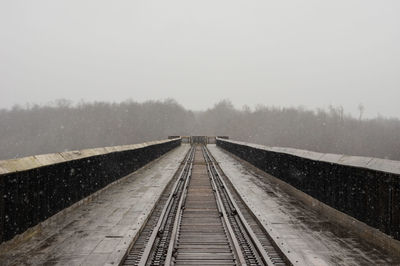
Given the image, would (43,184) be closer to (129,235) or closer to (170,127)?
(129,235)

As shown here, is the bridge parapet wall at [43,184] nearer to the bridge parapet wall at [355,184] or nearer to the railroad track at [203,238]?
the railroad track at [203,238]

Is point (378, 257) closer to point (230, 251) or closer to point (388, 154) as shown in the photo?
point (230, 251)

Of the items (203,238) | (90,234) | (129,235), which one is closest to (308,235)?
(203,238)

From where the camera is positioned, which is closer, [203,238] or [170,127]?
[203,238]

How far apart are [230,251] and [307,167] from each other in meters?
4.60

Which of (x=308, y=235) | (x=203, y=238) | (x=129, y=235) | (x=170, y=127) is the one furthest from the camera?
(x=170, y=127)

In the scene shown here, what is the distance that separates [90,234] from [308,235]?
4.41 meters

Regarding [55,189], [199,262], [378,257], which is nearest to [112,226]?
[55,189]

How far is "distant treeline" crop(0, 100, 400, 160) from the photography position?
135625mm

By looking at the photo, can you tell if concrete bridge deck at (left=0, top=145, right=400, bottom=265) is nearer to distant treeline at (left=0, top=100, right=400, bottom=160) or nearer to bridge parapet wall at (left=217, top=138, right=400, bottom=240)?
bridge parapet wall at (left=217, top=138, right=400, bottom=240)

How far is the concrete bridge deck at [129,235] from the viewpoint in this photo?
5.12 m

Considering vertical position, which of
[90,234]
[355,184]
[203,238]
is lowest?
[203,238]

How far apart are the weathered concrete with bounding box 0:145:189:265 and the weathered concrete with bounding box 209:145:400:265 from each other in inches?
116

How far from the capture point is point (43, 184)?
6449 mm
